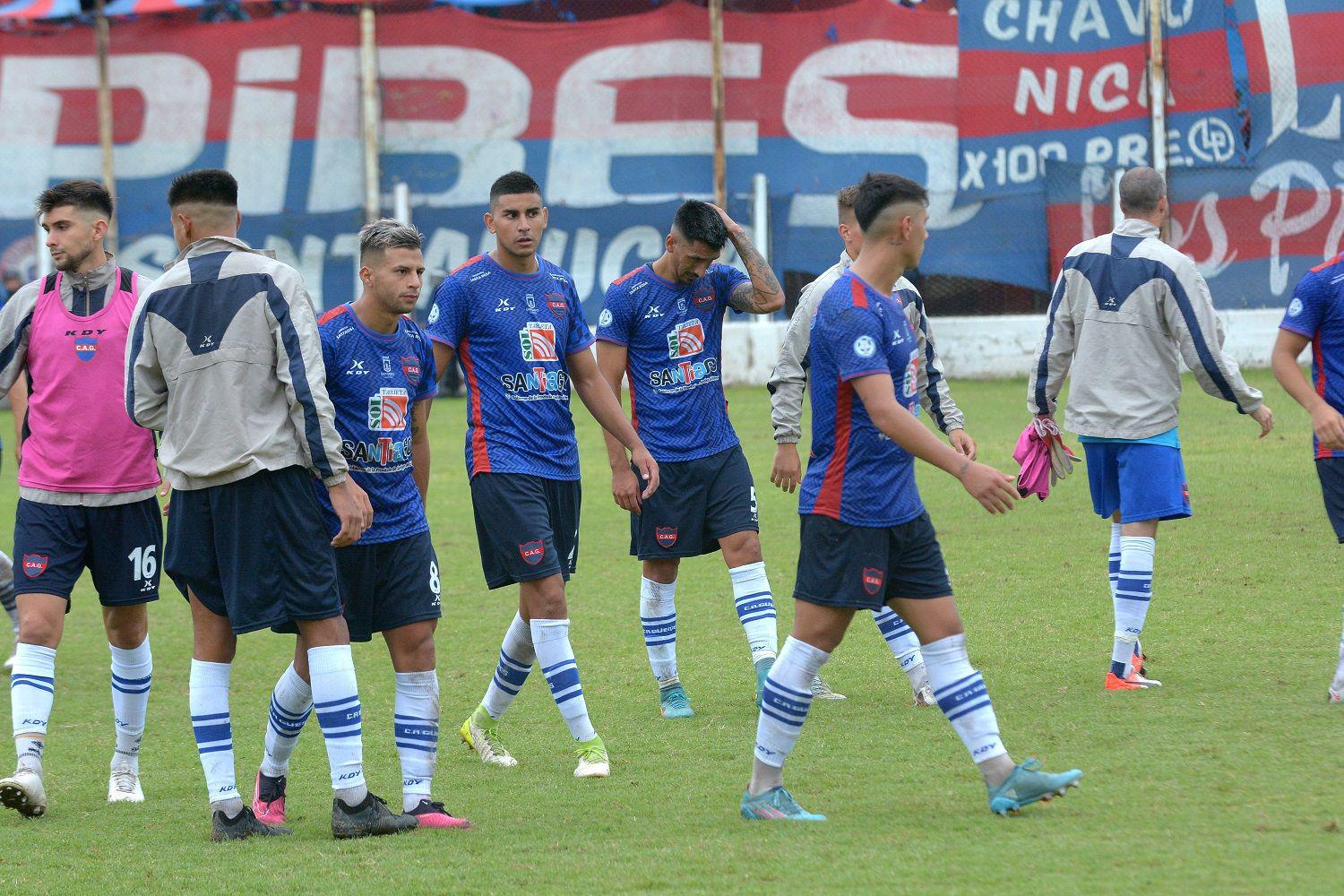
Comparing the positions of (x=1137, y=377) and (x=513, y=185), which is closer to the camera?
(x=513, y=185)

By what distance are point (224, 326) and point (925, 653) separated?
2465 millimetres

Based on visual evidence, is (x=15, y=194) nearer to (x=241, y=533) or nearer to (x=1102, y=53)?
(x=1102, y=53)

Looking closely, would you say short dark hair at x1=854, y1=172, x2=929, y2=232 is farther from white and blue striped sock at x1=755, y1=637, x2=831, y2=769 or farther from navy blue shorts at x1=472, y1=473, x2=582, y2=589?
navy blue shorts at x1=472, y1=473, x2=582, y2=589

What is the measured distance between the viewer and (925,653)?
16.4 ft

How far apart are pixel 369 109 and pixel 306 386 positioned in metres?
20.1

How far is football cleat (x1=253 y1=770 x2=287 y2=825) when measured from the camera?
5445mm

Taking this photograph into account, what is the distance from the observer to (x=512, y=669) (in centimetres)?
636

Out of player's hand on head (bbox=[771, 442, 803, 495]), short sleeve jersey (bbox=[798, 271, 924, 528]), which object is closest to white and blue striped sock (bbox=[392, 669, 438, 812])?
short sleeve jersey (bbox=[798, 271, 924, 528])

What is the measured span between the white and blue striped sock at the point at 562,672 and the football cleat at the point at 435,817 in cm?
76

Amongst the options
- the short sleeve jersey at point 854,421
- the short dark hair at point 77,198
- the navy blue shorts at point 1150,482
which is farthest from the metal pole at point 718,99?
the short sleeve jersey at point 854,421

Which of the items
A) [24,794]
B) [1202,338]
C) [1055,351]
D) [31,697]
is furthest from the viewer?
[1055,351]

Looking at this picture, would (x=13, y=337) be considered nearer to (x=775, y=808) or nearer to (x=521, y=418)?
(x=521, y=418)

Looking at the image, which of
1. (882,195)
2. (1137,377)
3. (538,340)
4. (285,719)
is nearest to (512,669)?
(285,719)

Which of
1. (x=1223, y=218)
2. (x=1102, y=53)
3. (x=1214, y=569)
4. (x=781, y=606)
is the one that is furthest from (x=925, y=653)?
(x=1102, y=53)
